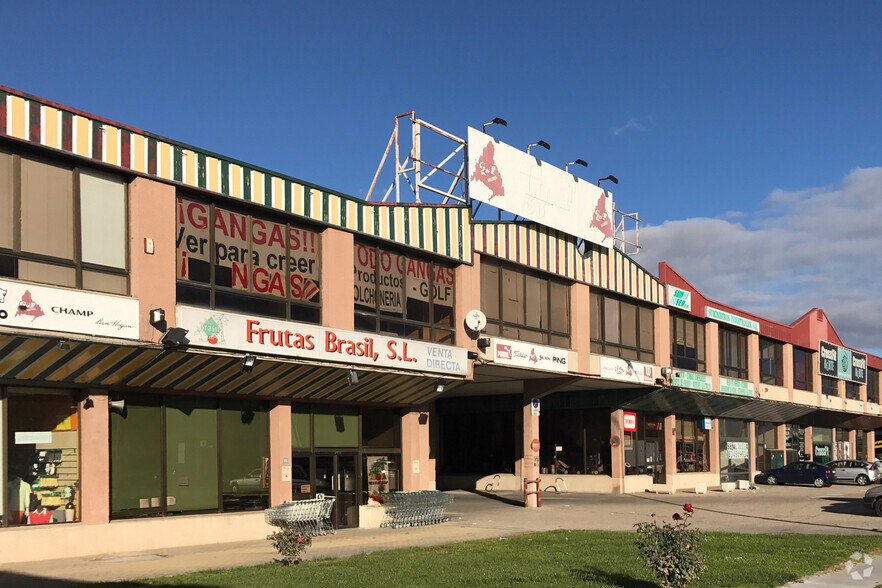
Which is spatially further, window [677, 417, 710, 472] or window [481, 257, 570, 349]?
window [677, 417, 710, 472]

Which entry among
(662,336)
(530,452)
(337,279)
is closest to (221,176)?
(337,279)

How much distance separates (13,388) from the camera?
18.5 m

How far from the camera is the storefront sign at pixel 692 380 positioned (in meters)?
41.1

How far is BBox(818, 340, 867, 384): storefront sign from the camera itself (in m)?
59.5

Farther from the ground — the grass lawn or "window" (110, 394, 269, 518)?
"window" (110, 394, 269, 518)

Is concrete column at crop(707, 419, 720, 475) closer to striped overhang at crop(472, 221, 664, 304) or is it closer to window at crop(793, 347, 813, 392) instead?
window at crop(793, 347, 813, 392)

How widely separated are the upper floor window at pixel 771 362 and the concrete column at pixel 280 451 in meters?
34.3

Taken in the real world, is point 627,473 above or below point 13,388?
below

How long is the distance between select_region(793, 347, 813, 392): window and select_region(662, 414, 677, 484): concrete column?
1450cm

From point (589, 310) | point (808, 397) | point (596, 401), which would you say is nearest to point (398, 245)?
point (589, 310)

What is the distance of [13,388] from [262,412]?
662 centimetres

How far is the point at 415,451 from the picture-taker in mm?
28328

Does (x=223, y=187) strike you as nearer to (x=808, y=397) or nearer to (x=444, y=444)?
(x=444, y=444)

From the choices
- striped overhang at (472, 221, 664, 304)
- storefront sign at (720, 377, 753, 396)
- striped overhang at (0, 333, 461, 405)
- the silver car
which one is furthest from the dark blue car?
striped overhang at (0, 333, 461, 405)
